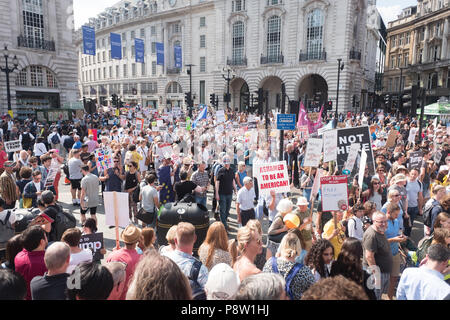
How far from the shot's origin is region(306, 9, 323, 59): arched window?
1543 inches

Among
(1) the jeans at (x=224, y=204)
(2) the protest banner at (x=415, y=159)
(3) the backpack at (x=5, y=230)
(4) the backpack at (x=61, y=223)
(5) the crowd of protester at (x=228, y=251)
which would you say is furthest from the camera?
(2) the protest banner at (x=415, y=159)

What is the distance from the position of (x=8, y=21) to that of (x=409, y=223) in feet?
116

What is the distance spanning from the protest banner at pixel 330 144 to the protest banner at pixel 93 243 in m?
5.25

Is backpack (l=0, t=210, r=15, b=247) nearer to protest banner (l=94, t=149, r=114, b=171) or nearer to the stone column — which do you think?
protest banner (l=94, t=149, r=114, b=171)

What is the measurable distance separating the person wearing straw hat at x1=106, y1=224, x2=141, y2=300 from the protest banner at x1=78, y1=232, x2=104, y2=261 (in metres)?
0.54

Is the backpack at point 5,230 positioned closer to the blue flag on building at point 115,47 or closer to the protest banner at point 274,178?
the protest banner at point 274,178

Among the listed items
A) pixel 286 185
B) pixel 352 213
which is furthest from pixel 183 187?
pixel 352 213

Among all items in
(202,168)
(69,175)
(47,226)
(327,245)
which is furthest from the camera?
(69,175)

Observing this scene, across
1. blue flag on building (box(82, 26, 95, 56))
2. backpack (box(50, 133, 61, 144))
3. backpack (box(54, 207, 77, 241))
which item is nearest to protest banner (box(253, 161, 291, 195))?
backpack (box(54, 207, 77, 241))

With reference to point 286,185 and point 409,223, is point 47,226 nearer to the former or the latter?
point 286,185

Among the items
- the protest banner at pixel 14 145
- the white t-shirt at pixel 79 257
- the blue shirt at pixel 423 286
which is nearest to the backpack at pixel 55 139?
the protest banner at pixel 14 145

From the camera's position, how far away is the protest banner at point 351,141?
711 cm

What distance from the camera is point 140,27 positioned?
59.3 metres

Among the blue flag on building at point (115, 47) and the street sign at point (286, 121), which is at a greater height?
the blue flag on building at point (115, 47)
